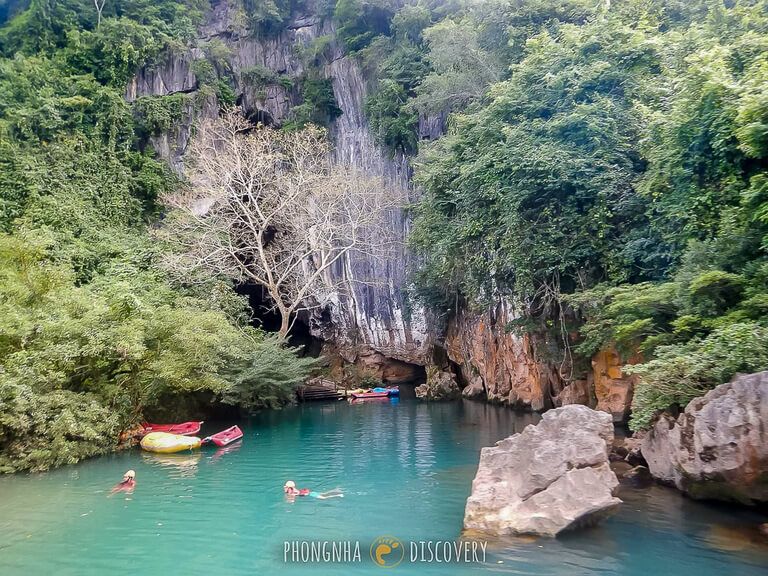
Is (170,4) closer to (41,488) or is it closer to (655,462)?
(41,488)

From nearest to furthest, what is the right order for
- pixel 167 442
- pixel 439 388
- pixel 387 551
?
pixel 387 551, pixel 167 442, pixel 439 388

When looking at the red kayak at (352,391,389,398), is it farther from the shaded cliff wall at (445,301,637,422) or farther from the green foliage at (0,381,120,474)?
the green foliage at (0,381,120,474)

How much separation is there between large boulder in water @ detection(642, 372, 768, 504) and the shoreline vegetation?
408mm

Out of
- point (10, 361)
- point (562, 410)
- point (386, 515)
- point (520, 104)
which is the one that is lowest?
point (386, 515)

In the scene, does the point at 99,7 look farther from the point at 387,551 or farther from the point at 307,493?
the point at 387,551

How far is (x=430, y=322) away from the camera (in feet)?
66.5

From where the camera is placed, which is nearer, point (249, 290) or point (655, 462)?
point (655, 462)

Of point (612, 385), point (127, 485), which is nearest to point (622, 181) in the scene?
point (612, 385)

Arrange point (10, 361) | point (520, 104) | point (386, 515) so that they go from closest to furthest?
point (386, 515) < point (10, 361) < point (520, 104)

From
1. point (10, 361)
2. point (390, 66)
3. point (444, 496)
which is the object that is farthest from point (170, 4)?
point (444, 496)

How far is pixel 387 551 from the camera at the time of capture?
16.8 feet

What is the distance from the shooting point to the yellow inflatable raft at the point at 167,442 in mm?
9742

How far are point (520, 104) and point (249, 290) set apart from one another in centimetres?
1518

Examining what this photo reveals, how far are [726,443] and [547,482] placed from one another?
1.69 meters
